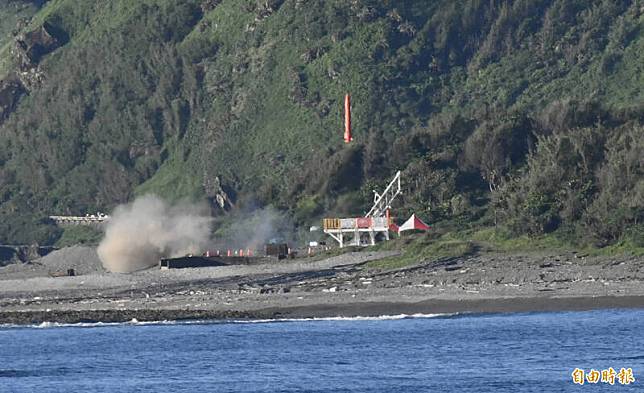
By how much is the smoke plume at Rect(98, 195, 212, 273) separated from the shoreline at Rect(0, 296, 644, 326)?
1292 inches

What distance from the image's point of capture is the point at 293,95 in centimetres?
17625

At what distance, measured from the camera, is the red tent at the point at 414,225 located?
11949 cm

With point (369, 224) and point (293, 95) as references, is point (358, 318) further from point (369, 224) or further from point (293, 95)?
point (293, 95)

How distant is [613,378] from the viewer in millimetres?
63531

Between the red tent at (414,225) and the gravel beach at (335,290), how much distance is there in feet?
24.1

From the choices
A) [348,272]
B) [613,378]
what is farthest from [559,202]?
[613,378]

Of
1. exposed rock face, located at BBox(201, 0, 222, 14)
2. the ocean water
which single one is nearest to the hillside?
exposed rock face, located at BBox(201, 0, 222, 14)

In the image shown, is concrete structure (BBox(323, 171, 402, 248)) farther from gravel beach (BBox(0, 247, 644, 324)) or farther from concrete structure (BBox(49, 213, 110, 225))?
concrete structure (BBox(49, 213, 110, 225))

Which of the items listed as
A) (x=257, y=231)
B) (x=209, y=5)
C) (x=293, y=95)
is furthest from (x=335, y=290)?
(x=209, y=5)

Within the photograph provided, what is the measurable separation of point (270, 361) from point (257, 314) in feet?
55.1

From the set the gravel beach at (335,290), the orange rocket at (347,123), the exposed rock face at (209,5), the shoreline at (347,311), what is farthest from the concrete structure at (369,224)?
the exposed rock face at (209,5)

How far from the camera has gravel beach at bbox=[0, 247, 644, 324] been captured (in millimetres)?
88812

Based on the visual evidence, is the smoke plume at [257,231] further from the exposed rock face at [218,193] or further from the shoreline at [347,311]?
the shoreline at [347,311]

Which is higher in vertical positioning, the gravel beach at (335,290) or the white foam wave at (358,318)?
the gravel beach at (335,290)
